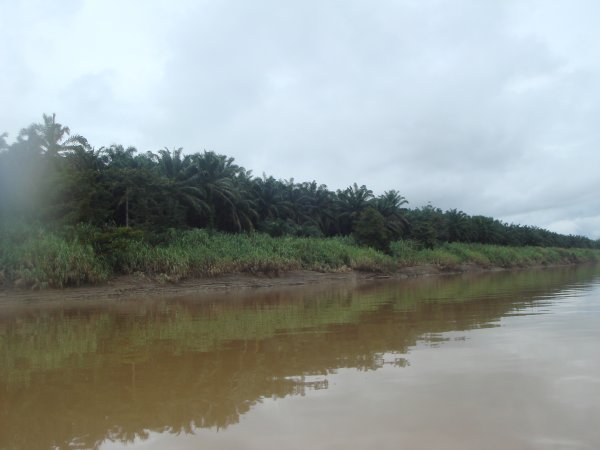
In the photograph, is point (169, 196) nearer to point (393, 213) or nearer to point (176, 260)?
point (176, 260)

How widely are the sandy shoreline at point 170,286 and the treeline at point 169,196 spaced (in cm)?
492

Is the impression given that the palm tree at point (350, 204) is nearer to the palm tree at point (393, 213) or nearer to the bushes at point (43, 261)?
the palm tree at point (393, 213)

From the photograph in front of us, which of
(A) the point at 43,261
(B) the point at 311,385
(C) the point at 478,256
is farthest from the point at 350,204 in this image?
(B) the point at 311,385

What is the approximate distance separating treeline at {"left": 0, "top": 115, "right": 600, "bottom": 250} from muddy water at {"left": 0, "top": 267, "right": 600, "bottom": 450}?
15.5 meters

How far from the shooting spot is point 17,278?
2109 centimetres

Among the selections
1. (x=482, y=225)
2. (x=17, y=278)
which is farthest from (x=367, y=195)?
(x=17, y=278)

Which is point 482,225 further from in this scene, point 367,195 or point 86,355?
point 86,355

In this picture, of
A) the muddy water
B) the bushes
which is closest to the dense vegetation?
the bushes

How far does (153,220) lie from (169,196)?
12.6 feet

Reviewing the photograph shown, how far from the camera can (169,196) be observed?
33750 millimetres

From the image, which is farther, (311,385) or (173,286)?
(173,286)

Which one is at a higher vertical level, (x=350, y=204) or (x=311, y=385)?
(x=350, y=204)

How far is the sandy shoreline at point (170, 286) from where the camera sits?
68.4 ft

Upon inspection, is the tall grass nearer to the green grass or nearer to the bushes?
the green grass
